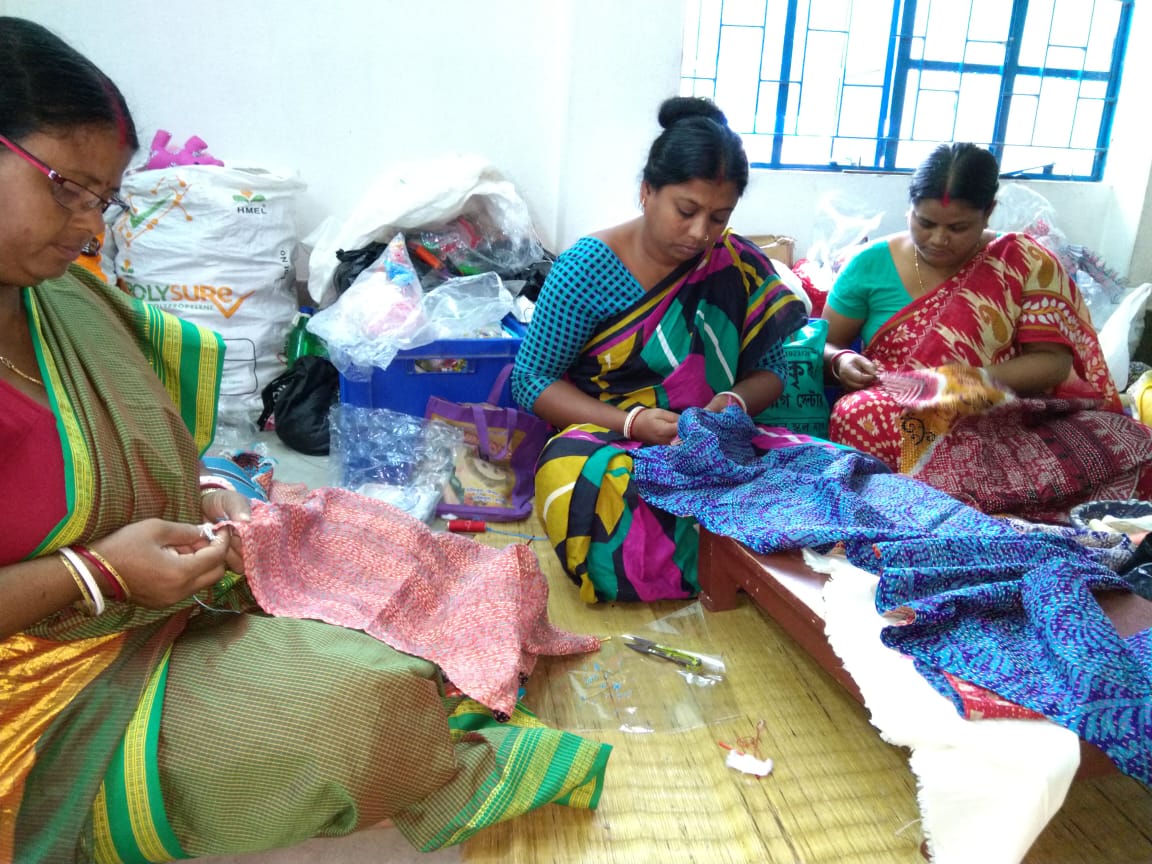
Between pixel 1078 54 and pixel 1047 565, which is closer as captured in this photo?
pixel 1047 565

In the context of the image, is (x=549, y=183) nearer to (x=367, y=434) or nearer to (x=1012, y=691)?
(x=367, y=434)

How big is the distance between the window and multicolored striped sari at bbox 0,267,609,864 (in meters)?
3.33

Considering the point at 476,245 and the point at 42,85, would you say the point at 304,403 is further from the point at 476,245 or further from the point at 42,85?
the point at 42,85

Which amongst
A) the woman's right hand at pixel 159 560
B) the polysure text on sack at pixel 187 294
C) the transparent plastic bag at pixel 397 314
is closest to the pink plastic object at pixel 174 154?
the polysure text on sack at pixel 187 294

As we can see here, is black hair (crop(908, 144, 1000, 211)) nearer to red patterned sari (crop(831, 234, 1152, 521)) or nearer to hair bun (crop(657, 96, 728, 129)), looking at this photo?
red patterned sari (crop(831, 234, 1152, 521))

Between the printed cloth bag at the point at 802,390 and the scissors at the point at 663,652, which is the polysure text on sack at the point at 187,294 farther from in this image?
the scissors at the point at 663,652

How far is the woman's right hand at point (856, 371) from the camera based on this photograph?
241 centimetres

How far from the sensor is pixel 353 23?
333 cm

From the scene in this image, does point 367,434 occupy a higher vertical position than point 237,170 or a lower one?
lower

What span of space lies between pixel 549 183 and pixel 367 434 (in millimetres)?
1572

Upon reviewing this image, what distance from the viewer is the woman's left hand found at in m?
1.30

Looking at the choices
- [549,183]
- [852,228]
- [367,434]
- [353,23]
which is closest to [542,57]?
[549,183]

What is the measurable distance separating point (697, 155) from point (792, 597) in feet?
3.27

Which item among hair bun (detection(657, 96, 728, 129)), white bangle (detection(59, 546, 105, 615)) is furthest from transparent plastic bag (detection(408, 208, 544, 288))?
white bangle (detection(59, 546, 105, 615))
